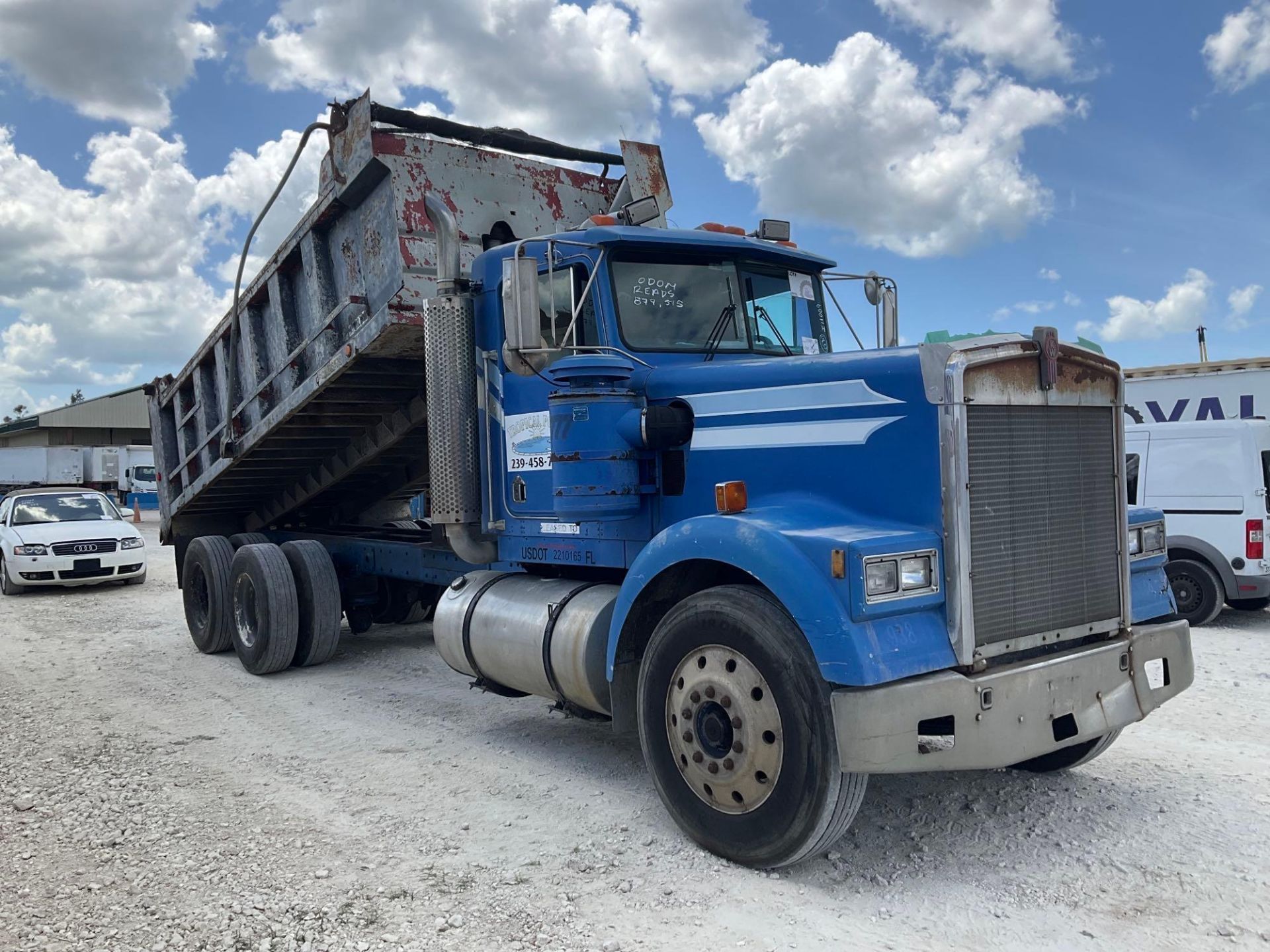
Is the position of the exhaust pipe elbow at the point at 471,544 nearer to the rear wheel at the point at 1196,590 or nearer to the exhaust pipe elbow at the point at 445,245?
the exhaust pipe elbow at the point at 445,245

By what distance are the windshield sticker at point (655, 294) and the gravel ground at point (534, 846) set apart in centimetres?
255

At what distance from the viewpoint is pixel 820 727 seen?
3809 mm

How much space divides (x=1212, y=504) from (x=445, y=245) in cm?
811

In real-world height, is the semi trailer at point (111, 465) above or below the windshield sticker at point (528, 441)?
above

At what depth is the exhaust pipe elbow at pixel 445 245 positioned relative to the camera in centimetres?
611

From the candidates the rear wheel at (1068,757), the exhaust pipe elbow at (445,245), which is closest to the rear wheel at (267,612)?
the exhaust pipe elbow at (445,245)

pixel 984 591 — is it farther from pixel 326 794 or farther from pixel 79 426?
pixel 79 426

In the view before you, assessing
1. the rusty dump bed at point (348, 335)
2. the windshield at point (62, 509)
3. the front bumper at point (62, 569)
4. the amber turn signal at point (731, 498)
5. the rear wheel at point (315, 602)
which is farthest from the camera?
the windshield at point (62, 509)

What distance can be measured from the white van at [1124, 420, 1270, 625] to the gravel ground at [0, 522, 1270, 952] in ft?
10.6

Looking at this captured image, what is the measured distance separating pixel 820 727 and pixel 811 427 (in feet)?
4.48

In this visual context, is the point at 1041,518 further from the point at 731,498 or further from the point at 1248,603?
the point at 1248,603

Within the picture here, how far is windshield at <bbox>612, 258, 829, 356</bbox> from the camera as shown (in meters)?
5.42

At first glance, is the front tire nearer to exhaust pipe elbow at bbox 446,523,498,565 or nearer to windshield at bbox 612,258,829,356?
windshield at bbox 612,258,829,356

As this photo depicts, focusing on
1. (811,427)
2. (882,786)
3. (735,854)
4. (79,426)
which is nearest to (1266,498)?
(882,786)
